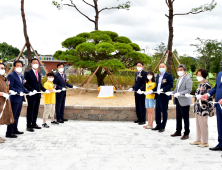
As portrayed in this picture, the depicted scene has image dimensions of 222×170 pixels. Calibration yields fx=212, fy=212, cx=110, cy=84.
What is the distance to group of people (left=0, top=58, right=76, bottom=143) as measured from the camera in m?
4.17

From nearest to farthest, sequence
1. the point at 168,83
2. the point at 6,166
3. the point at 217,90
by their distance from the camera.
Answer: the point at 6,166 < the point at 217,90 < the point at 168,83

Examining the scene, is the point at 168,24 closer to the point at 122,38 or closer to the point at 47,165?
the point at 122,38

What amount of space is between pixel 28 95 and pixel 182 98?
347 centimetres

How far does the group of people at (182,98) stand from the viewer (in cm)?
379

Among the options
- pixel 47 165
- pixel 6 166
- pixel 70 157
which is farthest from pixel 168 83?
pixel 6 166

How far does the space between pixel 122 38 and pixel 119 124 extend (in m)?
6.16

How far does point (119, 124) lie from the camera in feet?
18.9

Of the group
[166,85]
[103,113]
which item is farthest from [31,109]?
[166,85]

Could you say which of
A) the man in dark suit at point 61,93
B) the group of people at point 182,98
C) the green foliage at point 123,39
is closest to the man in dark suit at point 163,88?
the group of people at point 182,98

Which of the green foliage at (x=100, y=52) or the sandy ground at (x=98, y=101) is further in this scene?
the green foliage at (x=100, y=52)

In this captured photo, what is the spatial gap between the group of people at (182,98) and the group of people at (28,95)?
7.15 ft

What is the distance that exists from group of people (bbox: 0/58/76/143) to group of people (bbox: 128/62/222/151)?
7.15ft

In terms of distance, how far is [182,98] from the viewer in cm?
437

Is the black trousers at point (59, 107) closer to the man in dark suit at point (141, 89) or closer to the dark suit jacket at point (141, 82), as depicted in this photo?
the man in dark suit at point (141, 89)
